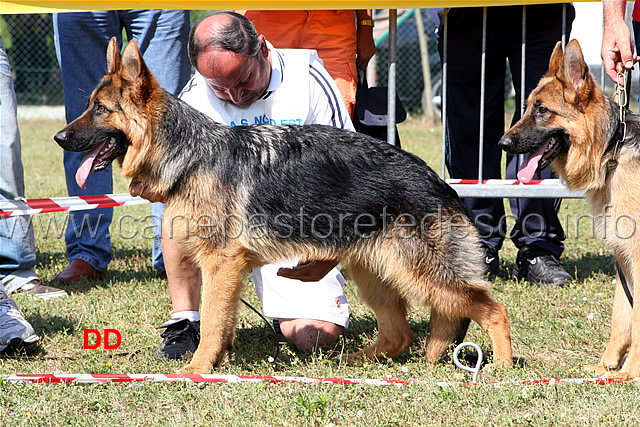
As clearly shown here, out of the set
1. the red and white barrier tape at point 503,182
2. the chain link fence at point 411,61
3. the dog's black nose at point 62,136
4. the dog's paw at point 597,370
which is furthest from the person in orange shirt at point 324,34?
the chain link fence at point 411,61

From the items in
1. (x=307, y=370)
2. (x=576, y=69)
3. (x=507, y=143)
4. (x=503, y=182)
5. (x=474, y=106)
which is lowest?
(x=307, y=370)

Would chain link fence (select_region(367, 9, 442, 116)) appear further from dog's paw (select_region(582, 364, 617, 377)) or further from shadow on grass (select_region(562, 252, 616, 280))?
dog's paw (select_region(582, 364, 617, 377))

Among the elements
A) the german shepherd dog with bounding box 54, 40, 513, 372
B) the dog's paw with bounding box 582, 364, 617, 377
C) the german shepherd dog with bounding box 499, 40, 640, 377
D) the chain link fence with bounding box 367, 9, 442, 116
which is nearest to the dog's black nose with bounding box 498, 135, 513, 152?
the german shepherd dog with bounding box 499, 40, 640, 377

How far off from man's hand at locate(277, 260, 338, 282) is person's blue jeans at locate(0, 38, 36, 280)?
91.5 inches

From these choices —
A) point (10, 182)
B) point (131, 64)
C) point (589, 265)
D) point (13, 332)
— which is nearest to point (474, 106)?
point (589, 265)

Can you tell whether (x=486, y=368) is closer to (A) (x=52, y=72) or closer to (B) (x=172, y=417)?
(B) (x=172, y=417)

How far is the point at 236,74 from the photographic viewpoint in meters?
3.88

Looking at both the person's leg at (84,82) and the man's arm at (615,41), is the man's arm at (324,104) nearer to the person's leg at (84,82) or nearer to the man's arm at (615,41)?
the man's arm at (615,41)

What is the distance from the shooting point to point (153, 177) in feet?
12.0

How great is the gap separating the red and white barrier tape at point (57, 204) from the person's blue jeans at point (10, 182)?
0.25 feet

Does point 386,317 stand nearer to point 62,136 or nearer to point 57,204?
point 62,136

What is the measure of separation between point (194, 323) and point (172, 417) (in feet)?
3.59

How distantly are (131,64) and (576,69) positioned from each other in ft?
7.44

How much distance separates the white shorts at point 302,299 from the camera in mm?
4396
